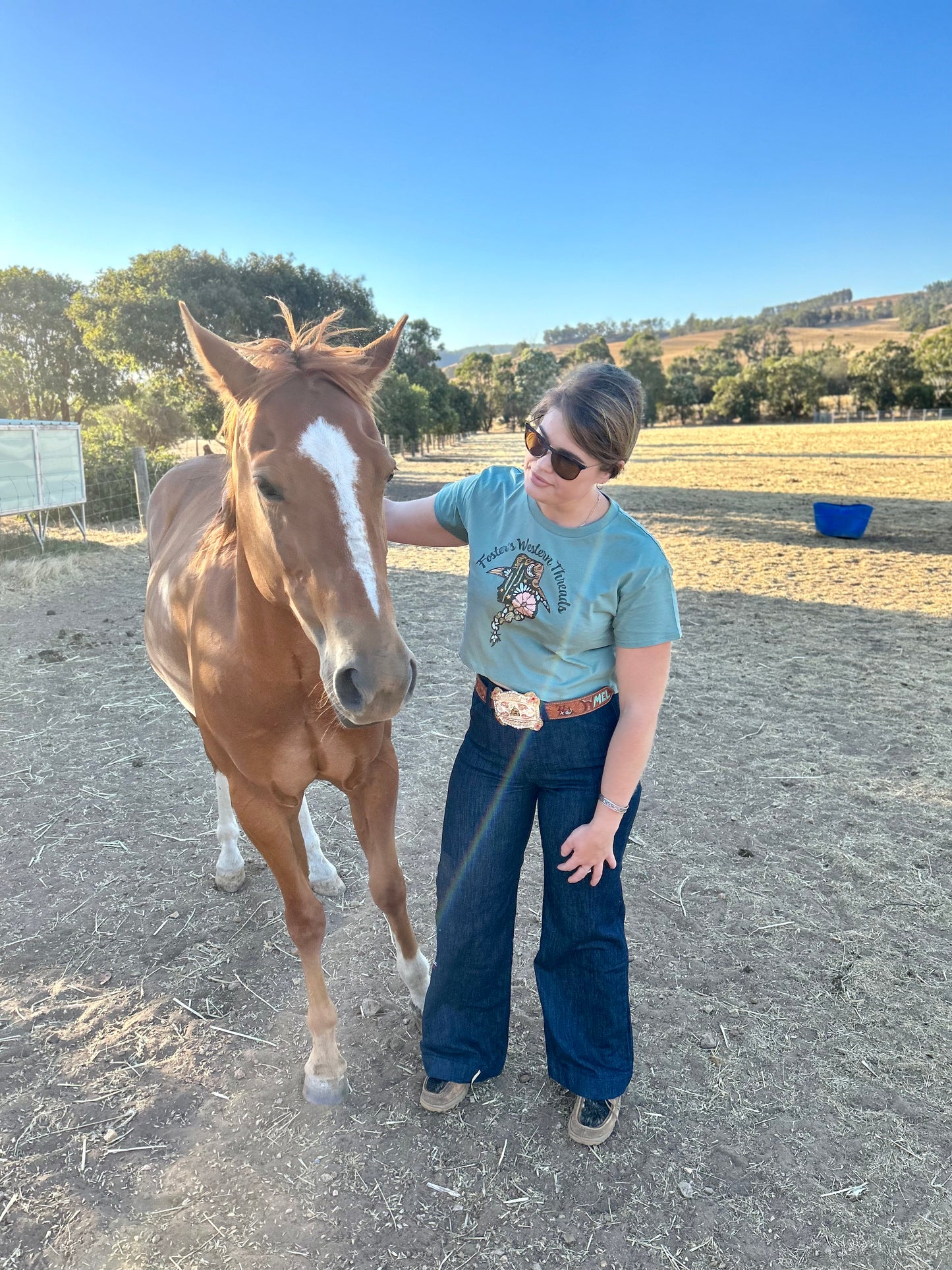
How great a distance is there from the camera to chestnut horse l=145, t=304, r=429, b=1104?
1.59m

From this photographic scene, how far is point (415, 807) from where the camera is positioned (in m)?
3.94

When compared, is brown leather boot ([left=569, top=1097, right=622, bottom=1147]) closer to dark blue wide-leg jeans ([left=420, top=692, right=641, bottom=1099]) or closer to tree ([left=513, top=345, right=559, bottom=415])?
dark blue wide-leg jeans ([left=420, top=692, right=641, bottom=1099])

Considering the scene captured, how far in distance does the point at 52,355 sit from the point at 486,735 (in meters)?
40.8

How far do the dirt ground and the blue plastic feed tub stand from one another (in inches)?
247

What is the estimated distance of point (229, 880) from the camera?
10.7ft

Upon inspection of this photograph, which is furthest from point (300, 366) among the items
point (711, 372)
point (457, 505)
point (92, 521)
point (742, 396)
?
point (711, 372)

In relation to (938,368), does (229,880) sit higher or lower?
lower

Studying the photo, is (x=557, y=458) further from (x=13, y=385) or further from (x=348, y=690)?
(x=13, y=385)

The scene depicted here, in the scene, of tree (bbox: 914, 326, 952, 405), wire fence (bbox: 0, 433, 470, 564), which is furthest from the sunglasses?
tree (bbox: 914, 326, 952, 405)

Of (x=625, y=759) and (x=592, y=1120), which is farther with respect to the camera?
(x=592, y=1120)

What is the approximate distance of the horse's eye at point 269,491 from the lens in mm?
1644

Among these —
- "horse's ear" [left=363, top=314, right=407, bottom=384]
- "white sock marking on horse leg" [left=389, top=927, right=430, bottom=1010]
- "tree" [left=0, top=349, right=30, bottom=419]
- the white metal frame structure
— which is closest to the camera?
"horse's ear" [left=363, top=314, right=407, bottom=384]

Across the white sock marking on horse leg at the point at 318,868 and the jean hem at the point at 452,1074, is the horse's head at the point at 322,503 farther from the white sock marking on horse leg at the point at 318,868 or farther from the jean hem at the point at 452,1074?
the white sock marking on horse leg at the point at 318,868

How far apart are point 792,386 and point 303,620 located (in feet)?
239
